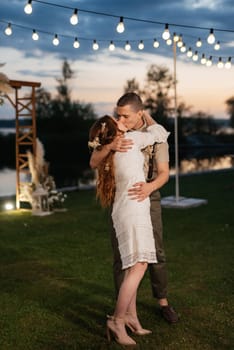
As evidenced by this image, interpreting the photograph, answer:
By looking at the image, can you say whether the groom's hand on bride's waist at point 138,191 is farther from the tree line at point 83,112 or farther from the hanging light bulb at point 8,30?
the tree line at point 83,112

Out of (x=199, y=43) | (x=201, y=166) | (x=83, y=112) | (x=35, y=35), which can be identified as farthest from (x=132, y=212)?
(x=83, y=112)

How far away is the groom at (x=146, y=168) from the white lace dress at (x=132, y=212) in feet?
0.17

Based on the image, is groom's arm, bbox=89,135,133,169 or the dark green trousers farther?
the dark green trousers

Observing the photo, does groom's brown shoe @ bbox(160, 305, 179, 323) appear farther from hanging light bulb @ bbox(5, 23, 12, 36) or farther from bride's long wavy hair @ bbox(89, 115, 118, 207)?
hanging light bulb @ bbox(5, 23, 12, 36)

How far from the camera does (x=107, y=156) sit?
327cm

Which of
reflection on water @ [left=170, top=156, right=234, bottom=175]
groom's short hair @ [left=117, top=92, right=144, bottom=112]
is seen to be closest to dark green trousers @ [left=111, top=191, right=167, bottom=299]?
groom's short hair @ [left=117, top=92, right=144, bottom=112]

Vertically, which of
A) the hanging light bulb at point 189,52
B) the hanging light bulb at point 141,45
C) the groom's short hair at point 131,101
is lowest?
the groom's short hair at point 131,101

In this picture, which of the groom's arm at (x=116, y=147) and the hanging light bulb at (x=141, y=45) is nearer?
the groom's arm at (x=116, y=147)

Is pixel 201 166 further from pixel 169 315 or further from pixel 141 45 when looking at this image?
pixel 169 315

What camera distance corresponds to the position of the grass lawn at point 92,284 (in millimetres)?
3668

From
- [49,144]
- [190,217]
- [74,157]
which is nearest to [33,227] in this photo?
[190,217]

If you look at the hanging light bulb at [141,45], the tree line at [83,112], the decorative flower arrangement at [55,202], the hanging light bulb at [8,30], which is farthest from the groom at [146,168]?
the tree line at [83,112]

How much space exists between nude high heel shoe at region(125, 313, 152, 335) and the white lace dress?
553 mm

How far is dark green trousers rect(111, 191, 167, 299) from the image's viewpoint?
3.55m
